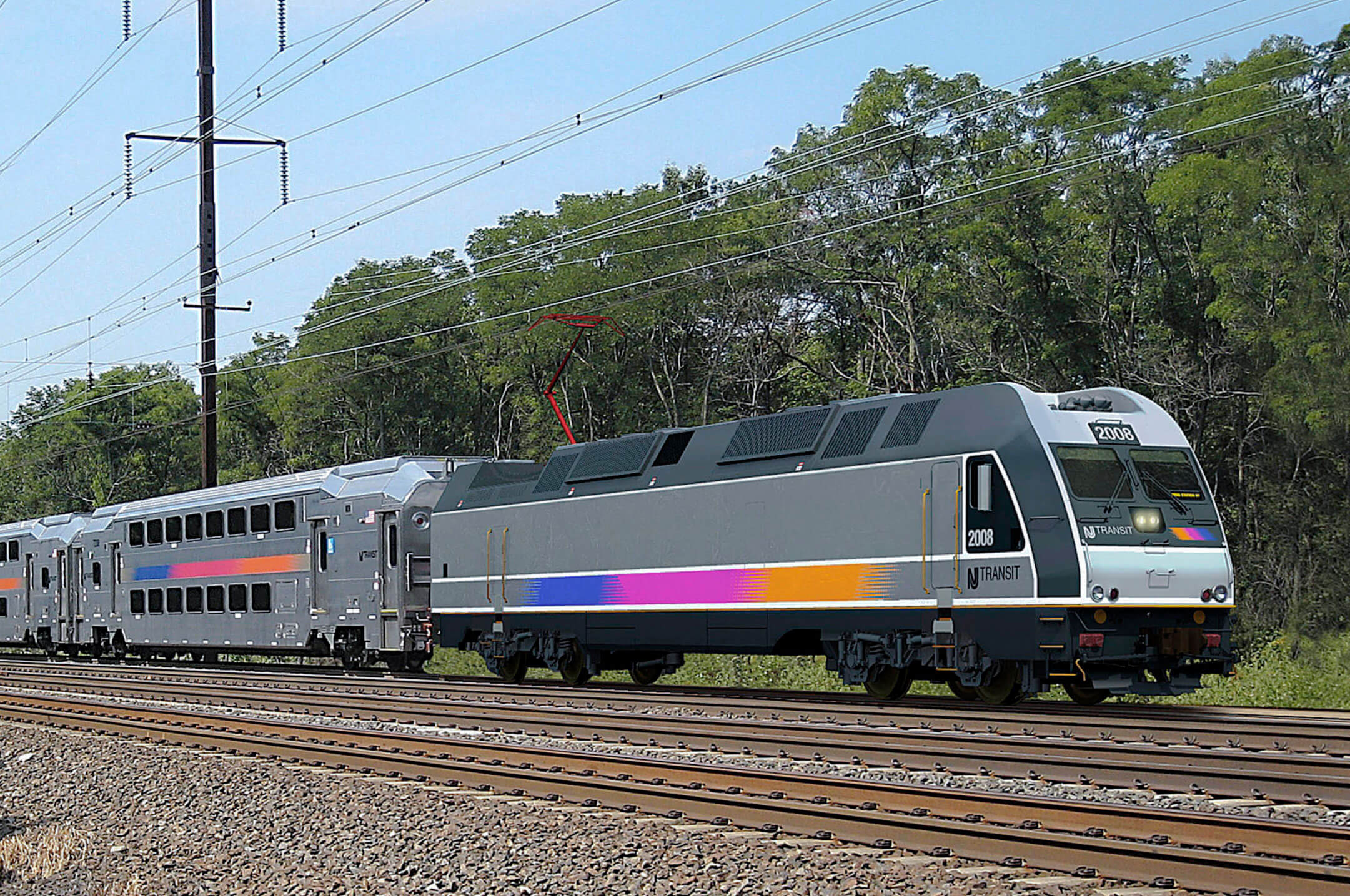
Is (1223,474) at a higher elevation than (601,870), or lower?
higher

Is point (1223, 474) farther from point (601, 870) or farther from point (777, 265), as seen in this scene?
point (601, 870)

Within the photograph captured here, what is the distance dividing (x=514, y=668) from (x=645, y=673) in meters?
2.68

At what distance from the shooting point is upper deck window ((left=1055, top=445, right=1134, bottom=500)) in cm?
1820

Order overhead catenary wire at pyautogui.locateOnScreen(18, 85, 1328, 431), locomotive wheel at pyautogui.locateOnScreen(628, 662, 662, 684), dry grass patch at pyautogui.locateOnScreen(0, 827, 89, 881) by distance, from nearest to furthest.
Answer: dry grass patch at pyautogui.locateOnScreen(0, 827, 89, 881)
locomotive wheel at pyautogui.locateOnScreen(628, 662, 662, 684)
overhead catenary wire at pyautogui.locateOnScreen(18, 85, 1328, 431)

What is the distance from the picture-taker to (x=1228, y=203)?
40.5m

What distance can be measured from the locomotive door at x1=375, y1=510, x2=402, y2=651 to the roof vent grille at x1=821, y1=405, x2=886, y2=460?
11.1 metres

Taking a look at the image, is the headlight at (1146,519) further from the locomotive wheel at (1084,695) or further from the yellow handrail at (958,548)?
the locomotive wheel at (1084,695)

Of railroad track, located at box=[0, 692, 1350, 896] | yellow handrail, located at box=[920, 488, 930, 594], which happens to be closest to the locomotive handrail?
yellow handrail, located at box=[920, 488, 930, 594]

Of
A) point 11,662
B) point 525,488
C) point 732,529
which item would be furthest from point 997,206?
point 11,662

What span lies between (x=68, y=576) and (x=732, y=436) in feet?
84.7

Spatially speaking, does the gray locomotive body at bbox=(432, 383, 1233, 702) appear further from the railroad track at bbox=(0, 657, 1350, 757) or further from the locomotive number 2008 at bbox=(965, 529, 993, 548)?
the railroad track at bbox=(0, 657, 1350, 757)

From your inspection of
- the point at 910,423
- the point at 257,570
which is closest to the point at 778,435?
the point at 910,423

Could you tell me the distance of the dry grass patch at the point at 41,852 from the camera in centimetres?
1209

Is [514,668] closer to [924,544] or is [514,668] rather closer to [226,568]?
[226,568]
